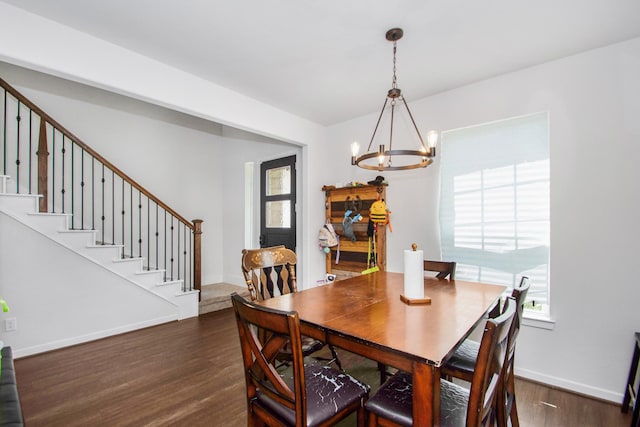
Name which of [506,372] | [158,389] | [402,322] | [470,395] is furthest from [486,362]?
[158,389]

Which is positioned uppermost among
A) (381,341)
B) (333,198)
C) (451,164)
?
(451,164)

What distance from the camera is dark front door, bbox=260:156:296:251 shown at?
4500 millimetres

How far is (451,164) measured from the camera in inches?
120

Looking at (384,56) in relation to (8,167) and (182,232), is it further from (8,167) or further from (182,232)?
(8,167)

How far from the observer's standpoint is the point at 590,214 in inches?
90.5

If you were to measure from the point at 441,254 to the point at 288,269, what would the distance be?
5.61 ft

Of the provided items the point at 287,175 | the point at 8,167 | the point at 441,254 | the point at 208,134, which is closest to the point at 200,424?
the point at 441,254

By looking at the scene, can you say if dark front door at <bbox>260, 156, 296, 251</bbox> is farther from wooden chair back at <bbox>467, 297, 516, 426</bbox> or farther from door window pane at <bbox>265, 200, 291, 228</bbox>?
wooden chair back at <bbox>467, 297, 516, 426</bbox>

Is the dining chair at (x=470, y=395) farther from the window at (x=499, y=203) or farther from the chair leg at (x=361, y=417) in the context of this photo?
the window at (x=499, y=203)

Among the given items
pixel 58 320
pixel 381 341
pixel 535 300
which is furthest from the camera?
pixel 58 320

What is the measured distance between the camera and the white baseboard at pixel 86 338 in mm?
2828

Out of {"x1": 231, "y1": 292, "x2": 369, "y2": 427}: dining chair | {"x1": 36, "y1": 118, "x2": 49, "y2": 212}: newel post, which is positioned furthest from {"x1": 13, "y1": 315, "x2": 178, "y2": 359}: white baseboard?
{"x1": 231, "y1": 292, "x2": 369, "y2": 427}: dining chair

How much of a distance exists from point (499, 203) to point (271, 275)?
2.23 m

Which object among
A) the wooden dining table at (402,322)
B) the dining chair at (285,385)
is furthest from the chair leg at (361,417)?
the wooden dining table at (402,322)
